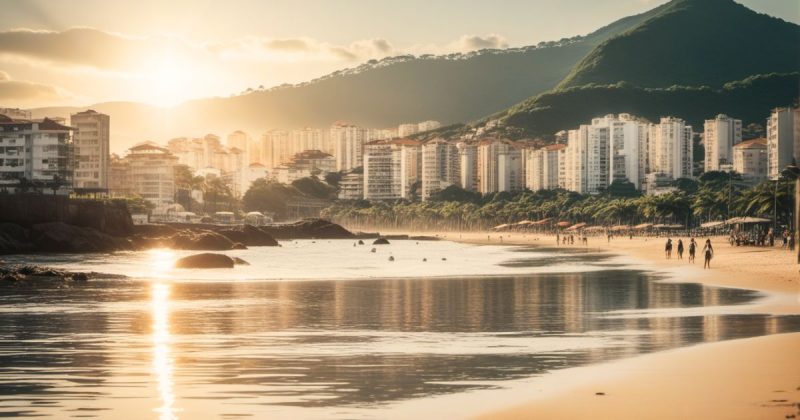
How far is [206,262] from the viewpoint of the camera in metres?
61.0

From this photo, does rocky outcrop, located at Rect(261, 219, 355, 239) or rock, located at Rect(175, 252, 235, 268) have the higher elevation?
rocky outcrop, located at Rect(261, 219, 355, 239)

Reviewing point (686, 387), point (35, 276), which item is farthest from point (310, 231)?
point (686, 387)

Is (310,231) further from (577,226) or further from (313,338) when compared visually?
(313,338)

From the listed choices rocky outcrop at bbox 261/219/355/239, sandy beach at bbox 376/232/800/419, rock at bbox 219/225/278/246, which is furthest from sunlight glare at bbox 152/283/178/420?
rocky outcrop at bbox 261/219/355/239

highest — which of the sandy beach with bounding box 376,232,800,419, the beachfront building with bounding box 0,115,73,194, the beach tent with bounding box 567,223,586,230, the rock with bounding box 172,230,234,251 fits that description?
the beachfront building with bounding box 0,115,73,194

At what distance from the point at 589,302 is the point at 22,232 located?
203 feet

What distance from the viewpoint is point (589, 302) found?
Answer: 118ft

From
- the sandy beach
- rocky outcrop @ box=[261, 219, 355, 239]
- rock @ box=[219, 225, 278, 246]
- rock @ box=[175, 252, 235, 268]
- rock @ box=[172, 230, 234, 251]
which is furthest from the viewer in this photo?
rocky outcrop @ box=[261, 219, 355, 239]

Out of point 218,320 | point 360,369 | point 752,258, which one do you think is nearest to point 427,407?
point 360,369

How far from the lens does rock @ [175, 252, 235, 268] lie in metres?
60.4

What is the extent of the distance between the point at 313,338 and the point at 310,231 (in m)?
136

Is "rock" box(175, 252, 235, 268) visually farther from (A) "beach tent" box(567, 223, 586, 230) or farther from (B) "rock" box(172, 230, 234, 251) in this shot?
(A) "beach tent" box(567, 223, 586, 230)

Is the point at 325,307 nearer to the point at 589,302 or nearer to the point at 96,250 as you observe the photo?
the point at 589,302

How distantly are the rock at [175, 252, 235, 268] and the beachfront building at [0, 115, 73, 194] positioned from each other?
75106mm
